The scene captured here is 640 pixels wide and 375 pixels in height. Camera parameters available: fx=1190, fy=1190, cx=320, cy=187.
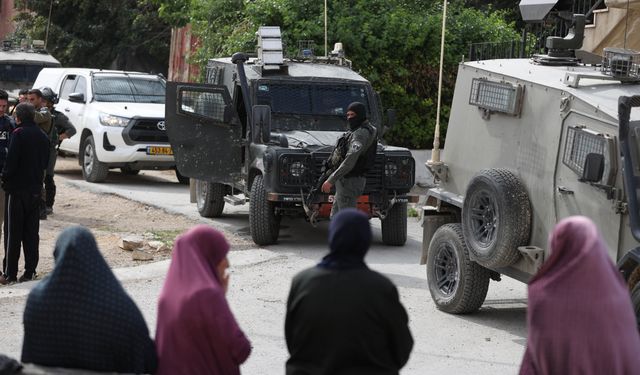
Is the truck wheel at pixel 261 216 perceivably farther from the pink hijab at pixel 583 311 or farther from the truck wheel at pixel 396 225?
the pink hijab at pixel 583 311

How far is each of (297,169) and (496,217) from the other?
425 centimetres

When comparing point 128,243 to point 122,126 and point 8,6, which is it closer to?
point 122,126

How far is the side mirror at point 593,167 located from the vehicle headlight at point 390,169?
212 inches

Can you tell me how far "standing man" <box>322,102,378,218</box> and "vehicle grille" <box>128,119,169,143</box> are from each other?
784cm

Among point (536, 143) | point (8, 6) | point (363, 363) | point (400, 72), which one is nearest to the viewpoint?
point (363, 363)

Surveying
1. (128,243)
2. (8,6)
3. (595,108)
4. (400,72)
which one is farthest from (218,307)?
(8,6)

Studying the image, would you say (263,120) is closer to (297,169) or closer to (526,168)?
(297,169)

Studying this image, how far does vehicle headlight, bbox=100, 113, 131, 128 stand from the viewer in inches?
744

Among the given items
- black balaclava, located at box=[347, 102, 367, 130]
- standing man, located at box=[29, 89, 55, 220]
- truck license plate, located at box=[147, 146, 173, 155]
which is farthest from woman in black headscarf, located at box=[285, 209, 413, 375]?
truck license plate, located at box=[147, 146, 173, 155]

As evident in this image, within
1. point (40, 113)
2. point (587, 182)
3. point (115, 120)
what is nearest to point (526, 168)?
point (587, 182)

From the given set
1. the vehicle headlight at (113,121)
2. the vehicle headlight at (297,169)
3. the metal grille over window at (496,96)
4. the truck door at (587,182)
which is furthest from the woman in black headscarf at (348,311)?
the vehicle headlight at (113,121)

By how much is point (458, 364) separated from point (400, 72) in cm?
1070

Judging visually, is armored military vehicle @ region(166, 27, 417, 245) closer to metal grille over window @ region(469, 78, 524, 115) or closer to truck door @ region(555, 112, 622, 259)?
metal grille over window @ region(469, 78, 524, 115)

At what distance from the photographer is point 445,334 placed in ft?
30.5
